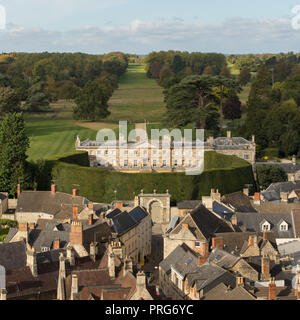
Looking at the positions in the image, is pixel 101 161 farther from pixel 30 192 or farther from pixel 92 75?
pixel 92 75

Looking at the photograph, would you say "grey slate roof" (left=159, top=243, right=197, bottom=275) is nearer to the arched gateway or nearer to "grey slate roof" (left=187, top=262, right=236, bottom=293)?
"grey slate roof" (left=187, top=262, right=236, bottom=293)

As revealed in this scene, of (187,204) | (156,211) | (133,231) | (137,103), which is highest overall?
(137,103)

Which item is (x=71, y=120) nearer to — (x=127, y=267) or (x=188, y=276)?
(x=188, y=276)

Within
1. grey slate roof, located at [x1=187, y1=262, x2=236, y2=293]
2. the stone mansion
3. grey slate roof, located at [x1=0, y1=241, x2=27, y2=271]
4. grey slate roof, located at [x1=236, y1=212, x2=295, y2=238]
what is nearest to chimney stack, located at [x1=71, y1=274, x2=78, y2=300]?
grey slate roof, located at [x1=187, y1=262, x2=236, y2=293]

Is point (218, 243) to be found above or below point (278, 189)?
above

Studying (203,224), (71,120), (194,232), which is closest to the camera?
(194,232)

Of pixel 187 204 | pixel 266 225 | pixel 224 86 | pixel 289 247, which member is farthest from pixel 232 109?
pixel 289 247
